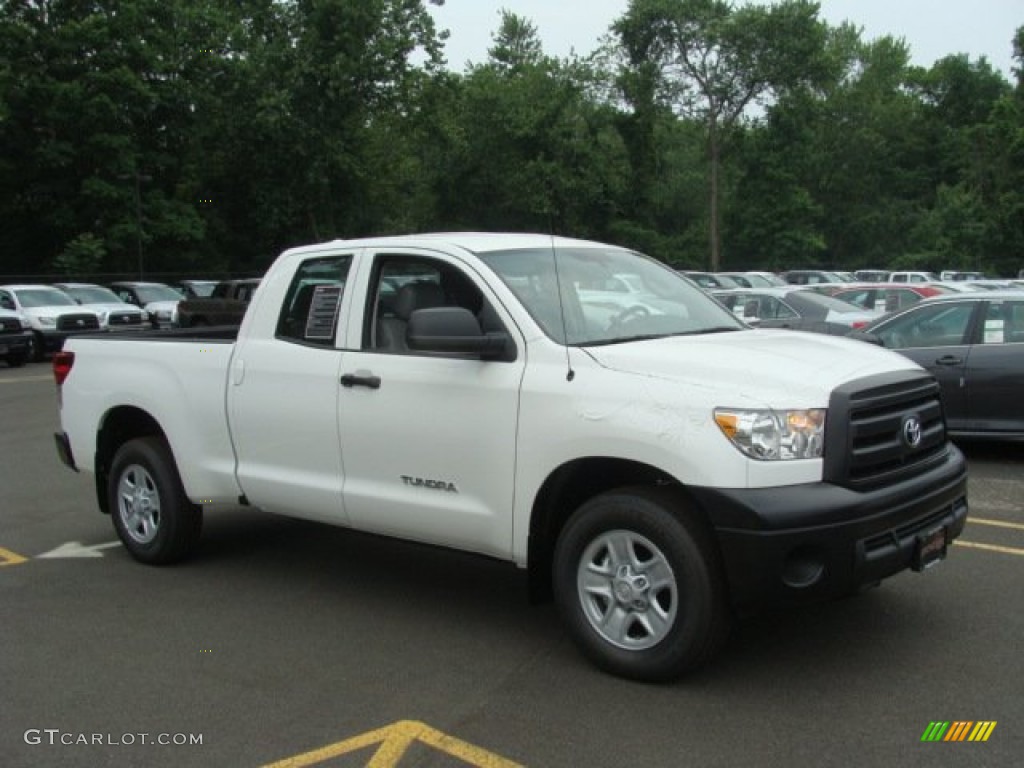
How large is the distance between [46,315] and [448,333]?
2282 cm

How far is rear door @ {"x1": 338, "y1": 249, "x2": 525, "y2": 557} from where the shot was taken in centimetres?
467

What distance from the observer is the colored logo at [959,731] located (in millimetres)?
3734

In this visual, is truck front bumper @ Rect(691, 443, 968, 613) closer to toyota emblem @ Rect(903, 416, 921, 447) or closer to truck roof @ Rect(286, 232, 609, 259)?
toyota emblem @ Rect(903, 416, 921, 447)

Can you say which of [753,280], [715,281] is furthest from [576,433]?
[753,280]

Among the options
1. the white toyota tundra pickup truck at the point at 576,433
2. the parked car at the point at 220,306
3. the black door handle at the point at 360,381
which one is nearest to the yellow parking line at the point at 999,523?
the white toyota tundra pickup truck at the point at 576,433

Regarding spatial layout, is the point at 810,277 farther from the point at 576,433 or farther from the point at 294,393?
the point at 576,433

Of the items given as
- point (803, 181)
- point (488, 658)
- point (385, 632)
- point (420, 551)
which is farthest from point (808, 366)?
point (803, 181)

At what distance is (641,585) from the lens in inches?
168

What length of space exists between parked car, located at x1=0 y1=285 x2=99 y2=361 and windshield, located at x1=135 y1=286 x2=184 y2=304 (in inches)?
197

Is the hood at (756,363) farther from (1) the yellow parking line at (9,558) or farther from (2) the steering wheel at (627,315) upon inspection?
(1) the yellow parking line at (9,558)

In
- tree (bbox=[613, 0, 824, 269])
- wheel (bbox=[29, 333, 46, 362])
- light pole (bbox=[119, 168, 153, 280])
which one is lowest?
wheel (bbox=[29, 333, 46, 362])

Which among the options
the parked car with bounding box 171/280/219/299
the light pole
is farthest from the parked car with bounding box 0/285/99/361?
the light pole

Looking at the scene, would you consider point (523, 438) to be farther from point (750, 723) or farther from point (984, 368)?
point (984, 368)

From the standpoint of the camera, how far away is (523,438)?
14.9ft
